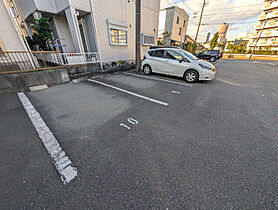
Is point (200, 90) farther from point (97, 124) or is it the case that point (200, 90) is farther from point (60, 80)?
point (60, 80)

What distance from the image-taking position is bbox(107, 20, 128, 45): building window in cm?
734

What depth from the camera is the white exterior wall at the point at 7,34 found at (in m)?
4.37

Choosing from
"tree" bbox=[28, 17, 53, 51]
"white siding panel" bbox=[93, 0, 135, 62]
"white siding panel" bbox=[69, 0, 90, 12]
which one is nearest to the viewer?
"white siding panel" bbox=[69, 0, 90, 12]

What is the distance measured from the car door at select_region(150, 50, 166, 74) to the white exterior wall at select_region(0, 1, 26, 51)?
6122mm

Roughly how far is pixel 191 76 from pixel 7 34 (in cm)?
815

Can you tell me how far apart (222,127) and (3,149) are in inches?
161

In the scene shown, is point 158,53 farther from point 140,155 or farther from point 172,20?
point 172,20

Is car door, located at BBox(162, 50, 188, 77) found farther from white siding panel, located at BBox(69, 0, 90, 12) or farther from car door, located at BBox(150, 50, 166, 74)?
white siding panel, located at BBox(69, 0, 90, 12)

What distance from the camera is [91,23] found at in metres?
6.55

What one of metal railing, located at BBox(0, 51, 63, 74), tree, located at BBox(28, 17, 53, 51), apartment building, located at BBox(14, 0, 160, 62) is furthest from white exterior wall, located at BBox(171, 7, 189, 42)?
metal railing, located at BBox(0, 51, 63, 74)

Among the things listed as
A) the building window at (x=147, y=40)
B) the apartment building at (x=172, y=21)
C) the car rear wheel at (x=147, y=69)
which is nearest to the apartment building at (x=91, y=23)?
the building window at (x=147, y=40)

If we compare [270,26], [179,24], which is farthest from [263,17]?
[179,24]

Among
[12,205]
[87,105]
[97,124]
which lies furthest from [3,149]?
[87,105]

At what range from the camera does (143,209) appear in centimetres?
114
